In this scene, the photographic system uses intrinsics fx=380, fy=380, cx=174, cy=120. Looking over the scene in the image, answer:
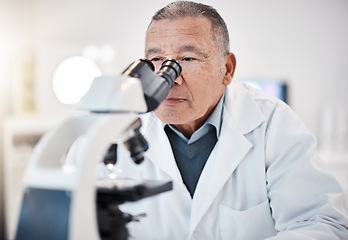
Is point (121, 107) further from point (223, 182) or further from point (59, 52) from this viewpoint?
point (59, 52)

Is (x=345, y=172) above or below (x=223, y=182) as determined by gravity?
below

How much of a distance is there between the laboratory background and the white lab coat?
2376 mm

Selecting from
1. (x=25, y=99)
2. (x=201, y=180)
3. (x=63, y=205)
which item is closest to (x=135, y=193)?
(x=63, y=205)

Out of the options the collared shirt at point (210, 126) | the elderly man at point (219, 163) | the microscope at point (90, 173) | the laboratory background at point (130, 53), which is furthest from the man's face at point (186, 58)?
the laboratory background at point (130, 53)

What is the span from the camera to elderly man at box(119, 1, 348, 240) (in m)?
1.16

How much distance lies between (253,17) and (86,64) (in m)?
1.73

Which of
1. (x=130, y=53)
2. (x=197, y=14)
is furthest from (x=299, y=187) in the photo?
(x=130, y=53)

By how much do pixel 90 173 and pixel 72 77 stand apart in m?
3.16

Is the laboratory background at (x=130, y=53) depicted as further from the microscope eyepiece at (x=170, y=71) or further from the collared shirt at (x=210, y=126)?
the microscope eyepiece at (x=170, y=71)

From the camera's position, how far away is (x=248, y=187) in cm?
125

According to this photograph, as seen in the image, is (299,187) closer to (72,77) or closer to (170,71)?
(170,71)

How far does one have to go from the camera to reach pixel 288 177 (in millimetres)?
1165

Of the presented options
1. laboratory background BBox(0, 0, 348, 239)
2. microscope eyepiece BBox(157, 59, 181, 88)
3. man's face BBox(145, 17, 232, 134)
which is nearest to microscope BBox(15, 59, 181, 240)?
microscope eyepiece BBox(157, 59, 181, 88)

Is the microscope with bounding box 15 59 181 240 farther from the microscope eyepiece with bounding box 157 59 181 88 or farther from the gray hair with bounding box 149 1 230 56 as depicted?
the gray hair with bounding box 149 1 230 56
